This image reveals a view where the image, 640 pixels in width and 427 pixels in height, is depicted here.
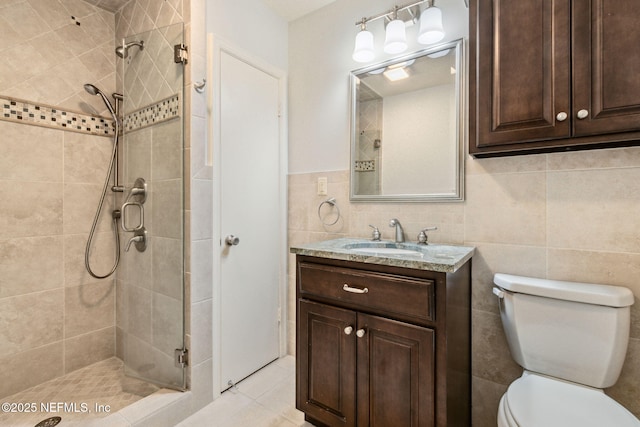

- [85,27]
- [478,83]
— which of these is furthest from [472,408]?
[85,27]

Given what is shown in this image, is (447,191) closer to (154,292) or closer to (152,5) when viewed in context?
(154,292)

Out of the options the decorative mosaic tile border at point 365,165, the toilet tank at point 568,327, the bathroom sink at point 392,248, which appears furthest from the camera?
the decorative mosaic tile border at point 365,165

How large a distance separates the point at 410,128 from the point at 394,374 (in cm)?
126

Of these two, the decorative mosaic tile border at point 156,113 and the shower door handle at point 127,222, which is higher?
the decorative mosaic tile border at point 156,113

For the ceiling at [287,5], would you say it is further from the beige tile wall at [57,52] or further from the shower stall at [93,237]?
the shower stall at [93,237]

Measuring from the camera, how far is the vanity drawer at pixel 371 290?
110 cm

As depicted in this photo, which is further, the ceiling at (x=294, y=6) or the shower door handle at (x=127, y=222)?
the ceiling at (x=294, y=6)

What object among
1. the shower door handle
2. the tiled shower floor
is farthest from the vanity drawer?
the tiled shower floor

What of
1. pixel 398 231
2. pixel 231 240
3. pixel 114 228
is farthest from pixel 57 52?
pixel 398 231

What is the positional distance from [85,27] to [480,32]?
2.46 metres

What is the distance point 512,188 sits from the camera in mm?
1386

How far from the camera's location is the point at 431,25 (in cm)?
150

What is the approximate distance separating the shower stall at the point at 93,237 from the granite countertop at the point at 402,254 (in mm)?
827

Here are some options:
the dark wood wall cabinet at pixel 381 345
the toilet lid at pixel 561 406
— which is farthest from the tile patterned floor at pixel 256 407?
the toilet lid at pixel 561 406
